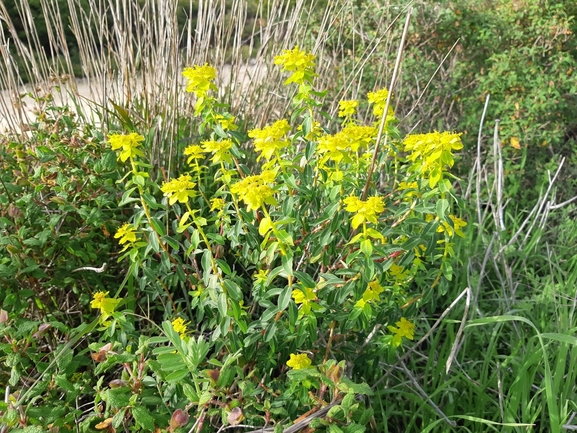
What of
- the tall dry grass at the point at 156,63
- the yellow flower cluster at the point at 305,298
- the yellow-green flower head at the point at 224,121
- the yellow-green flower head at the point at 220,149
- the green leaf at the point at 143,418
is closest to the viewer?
the green leaf at the point at 143,418

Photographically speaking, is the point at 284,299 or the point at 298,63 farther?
the point at 298,63

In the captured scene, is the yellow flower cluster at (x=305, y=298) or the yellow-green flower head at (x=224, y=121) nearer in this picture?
the yellow flower cluster at (x=305, y=298)

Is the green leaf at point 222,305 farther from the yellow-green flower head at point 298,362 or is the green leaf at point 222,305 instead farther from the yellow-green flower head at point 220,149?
the yellow-green flower head at point 220,149

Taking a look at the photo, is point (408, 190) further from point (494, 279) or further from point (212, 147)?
point (494, 279)

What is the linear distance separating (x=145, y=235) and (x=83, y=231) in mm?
324

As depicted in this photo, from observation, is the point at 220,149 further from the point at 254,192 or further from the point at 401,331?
the point at 401,331

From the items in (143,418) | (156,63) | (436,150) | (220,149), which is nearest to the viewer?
(143,418)

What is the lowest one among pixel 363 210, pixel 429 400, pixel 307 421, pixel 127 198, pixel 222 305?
pixel 429 400

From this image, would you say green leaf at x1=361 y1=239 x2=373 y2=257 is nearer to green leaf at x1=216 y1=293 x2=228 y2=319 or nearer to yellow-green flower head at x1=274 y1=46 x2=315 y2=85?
green leaf at x1=216 y1=293 x2=228 y2=319

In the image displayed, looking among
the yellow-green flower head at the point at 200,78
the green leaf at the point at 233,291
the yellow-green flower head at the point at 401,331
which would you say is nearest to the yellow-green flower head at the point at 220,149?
the yellow-green flower head at the point at 200,78

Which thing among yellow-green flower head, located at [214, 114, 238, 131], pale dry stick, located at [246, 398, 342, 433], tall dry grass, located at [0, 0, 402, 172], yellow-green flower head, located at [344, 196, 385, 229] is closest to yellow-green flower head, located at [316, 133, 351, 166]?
yellow-green flower head, located at [344, 196, 385, 229]

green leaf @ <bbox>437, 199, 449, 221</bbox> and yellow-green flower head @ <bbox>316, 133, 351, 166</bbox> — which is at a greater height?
yellow-green flower head @ <bbox>316, 133, 351, 166</bbox>

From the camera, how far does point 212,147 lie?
4.02 feet

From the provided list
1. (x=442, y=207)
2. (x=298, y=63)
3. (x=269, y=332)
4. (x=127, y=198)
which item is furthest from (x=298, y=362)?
(x=298, y=63)
